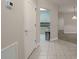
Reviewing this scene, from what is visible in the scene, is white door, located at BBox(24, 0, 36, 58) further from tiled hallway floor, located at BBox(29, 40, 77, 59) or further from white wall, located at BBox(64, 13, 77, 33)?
white wall, located at BBox(64, 13, 77, 33)

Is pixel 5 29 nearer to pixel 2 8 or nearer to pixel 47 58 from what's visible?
pixel 2 8

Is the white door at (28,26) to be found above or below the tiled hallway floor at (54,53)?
above

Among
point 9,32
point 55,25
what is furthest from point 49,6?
point 9,32

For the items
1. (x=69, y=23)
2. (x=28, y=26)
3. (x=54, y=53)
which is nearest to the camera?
(x=28, y=26)

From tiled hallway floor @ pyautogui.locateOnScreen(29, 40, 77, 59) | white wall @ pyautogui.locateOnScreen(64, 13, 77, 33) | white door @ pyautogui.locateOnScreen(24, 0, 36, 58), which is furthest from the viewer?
white wall @ pyautogui.locateOnScreen(64, 13, 77, 33)

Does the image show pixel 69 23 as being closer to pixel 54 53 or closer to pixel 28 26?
pixel 54 53

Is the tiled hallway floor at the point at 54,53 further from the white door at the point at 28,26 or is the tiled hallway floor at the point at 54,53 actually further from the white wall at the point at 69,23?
the white wall at the point at 69,23

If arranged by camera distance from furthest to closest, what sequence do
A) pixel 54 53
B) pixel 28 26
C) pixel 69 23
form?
pixel 69 23 < pixel 54 53 < pixel 28 26

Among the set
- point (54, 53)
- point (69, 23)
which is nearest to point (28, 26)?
point (54, 53)

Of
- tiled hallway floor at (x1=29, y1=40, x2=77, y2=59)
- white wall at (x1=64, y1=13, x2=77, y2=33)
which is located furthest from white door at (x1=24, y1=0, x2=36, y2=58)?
white wall at (x1=64, y1=13, x2=77, y2=33)

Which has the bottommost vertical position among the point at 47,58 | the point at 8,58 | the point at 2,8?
the point at 47,58

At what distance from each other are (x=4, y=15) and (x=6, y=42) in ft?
1.62

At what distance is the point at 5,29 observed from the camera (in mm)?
2385

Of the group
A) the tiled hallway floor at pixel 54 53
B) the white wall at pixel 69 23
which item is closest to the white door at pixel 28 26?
the tiled hallway floor at pixel 54 53
